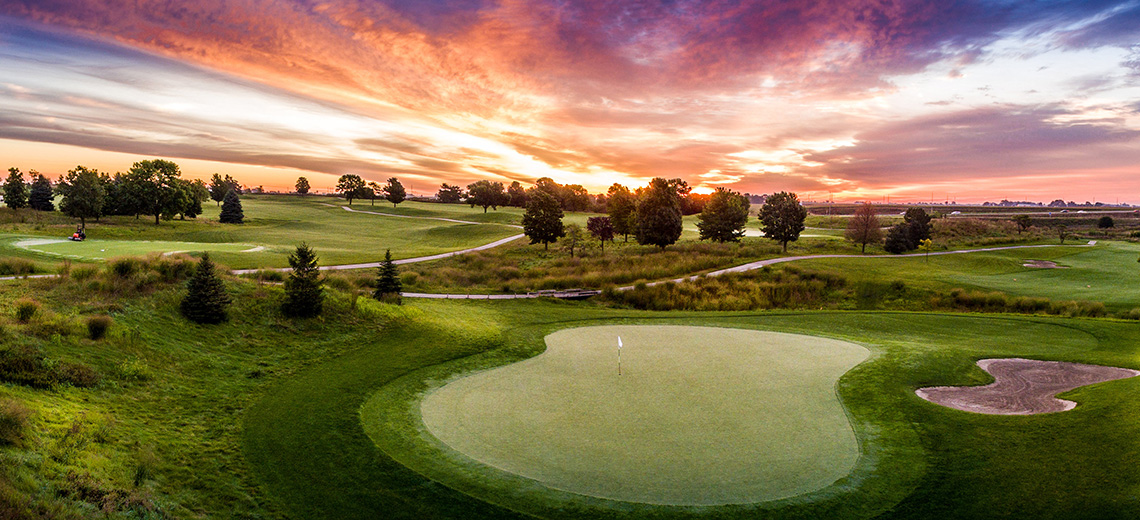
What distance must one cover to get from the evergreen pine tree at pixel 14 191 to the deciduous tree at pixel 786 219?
97161 mm

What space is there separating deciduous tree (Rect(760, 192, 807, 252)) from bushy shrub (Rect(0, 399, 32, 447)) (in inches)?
2323

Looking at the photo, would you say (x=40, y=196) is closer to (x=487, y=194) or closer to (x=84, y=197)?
(x=84, y=197)

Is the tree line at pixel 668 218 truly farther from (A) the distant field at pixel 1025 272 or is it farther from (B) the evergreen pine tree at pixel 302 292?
(B) the evergreen pine tree at pixel 302 292

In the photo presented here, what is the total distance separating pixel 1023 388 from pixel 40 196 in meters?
104

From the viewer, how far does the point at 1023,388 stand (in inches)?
452

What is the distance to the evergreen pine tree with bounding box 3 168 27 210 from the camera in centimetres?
6281

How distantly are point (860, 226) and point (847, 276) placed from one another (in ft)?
84.9

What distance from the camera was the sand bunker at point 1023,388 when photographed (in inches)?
404

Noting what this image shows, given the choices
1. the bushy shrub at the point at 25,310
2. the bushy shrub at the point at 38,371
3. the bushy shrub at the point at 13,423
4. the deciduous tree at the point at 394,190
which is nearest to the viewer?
the bushy shrub at the point at 13,423

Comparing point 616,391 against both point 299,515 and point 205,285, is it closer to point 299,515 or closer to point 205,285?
point 299,515

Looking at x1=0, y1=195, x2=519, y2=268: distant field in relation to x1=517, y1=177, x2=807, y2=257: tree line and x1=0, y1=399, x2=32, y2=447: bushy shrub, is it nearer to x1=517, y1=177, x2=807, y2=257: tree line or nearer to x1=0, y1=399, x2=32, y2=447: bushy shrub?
x1=517, y1=177, x2=807, y2=257: tree line

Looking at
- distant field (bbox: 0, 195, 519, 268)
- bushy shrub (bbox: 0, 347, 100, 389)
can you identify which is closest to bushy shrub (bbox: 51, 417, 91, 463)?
bushy shrub (bbox: 0, 347, 100, 389)

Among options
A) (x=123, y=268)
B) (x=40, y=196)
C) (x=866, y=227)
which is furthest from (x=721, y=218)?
(x=40, y=196)

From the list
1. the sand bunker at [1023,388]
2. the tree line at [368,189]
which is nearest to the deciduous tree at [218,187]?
the tree line at [368,189]
